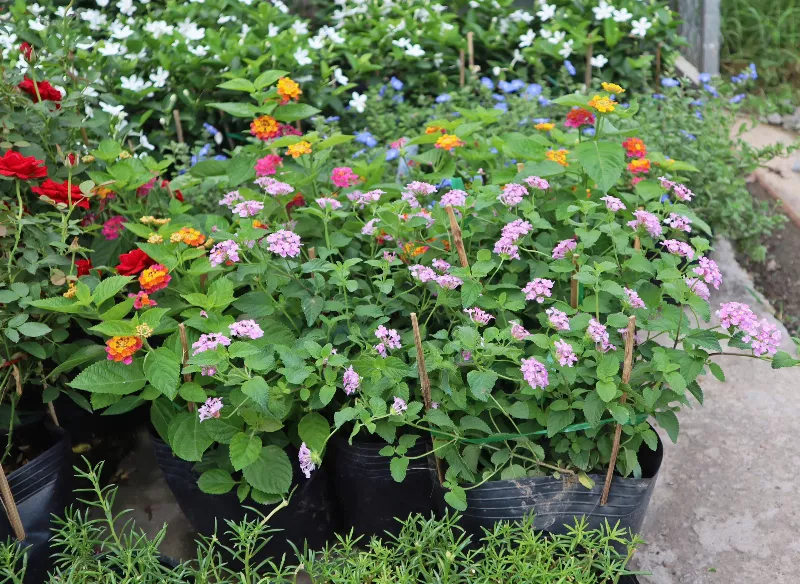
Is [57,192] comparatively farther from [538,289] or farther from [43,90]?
[538,289]

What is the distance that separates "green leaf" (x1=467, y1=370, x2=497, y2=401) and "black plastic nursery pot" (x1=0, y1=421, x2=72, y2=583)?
3.34ft

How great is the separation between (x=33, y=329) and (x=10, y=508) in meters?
0.41

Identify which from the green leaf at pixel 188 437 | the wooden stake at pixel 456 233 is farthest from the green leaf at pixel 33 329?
the wooden stake at pixel 456 233

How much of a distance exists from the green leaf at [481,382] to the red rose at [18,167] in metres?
Result: 1.17

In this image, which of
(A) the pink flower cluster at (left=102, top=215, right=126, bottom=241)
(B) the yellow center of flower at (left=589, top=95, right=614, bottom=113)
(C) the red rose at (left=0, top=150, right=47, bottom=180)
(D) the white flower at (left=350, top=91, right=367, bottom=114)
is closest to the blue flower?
(D) the white flower at (left=350, top=91, right=367, bottom=114)

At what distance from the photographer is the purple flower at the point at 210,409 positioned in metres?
1.72

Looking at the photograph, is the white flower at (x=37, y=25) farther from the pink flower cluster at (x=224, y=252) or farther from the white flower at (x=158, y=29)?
the pink flower cluster at (x=224, y=252)

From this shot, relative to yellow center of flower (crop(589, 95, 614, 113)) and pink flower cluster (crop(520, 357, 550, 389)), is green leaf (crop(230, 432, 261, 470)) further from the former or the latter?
yellow center of flower (crop(589, 95, 614, 113))

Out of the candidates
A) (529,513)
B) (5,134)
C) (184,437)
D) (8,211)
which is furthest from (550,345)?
(5,134)

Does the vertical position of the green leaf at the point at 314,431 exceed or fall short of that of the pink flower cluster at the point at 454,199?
it falls short

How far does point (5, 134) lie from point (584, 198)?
60.2 inches

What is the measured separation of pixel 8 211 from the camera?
199 cm

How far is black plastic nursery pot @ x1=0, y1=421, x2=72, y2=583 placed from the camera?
1880 mm

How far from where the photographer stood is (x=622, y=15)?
3811mm
